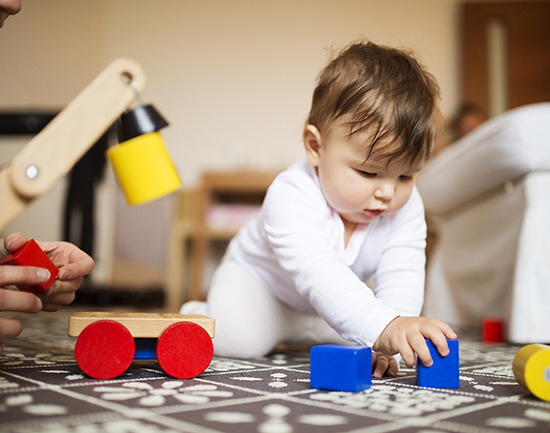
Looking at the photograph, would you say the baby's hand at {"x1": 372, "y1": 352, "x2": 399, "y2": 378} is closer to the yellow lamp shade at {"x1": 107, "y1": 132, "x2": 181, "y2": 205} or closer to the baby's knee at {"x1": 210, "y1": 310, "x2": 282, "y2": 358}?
the baby's knee at {"x1": 210, "y1": 310, "x2": 282, "y2": 358}

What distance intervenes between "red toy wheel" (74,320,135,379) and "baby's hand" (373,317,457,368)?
0.97 ft

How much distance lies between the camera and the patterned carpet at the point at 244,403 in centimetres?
44

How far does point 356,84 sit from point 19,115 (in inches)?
84.8

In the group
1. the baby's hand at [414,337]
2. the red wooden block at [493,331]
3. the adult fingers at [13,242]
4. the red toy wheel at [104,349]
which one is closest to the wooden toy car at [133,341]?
the red toy wheel at [104,349]

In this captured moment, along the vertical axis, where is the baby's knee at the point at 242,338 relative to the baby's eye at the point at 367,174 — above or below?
below

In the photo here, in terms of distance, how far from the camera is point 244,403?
0.52 m

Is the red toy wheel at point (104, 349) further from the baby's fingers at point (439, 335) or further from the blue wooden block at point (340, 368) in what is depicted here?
the baby's fingers at point (439, 335)

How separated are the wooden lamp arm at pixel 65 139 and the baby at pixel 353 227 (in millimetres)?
260

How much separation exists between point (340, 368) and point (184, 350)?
188 mm

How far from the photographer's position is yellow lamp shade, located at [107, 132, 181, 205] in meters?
0.76

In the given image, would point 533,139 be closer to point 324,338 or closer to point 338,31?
point 324,338

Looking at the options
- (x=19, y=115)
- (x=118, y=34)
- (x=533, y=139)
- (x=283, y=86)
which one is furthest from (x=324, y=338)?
(x=118, y=34)

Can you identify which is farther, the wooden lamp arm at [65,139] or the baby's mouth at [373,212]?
the baby's mouth at [373,212]

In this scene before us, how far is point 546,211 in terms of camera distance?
109 cm
